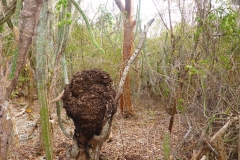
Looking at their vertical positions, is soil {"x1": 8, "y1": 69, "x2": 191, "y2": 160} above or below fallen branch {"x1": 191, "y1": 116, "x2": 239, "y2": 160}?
below

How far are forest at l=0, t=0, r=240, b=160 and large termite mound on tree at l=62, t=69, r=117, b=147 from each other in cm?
1

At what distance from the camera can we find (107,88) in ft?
9.89

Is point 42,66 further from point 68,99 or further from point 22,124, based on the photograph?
point 22,124

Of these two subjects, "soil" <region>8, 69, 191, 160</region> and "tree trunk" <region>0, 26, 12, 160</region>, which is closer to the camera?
"tree trunk" <region>0, 26, 12, 160</region>

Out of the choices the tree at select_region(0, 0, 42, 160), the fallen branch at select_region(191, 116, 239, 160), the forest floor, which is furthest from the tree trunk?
the fallen branch at select_region(191, 116, 239, 160)

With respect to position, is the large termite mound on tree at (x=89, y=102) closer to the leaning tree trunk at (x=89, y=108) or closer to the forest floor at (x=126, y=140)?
the leaning tree trunk at (x=89, y=108)

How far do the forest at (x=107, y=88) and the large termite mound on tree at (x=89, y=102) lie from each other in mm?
12

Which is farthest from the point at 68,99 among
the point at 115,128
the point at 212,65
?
the point at 115,128

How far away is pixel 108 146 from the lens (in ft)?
16.1

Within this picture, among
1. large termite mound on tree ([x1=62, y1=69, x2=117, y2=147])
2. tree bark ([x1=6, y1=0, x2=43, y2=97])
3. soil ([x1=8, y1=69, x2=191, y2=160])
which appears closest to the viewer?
tree bark ([x1=6, y1=0, x2=43, y2=97])

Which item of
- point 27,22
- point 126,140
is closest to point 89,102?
point 27,22

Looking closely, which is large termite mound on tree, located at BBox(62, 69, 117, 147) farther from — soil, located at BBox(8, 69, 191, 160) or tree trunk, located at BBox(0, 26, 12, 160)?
tree trunk, located at BBox(0, 26, 12, 160)

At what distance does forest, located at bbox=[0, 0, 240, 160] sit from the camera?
6.69 feet

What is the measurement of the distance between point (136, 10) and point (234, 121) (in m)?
5.27
